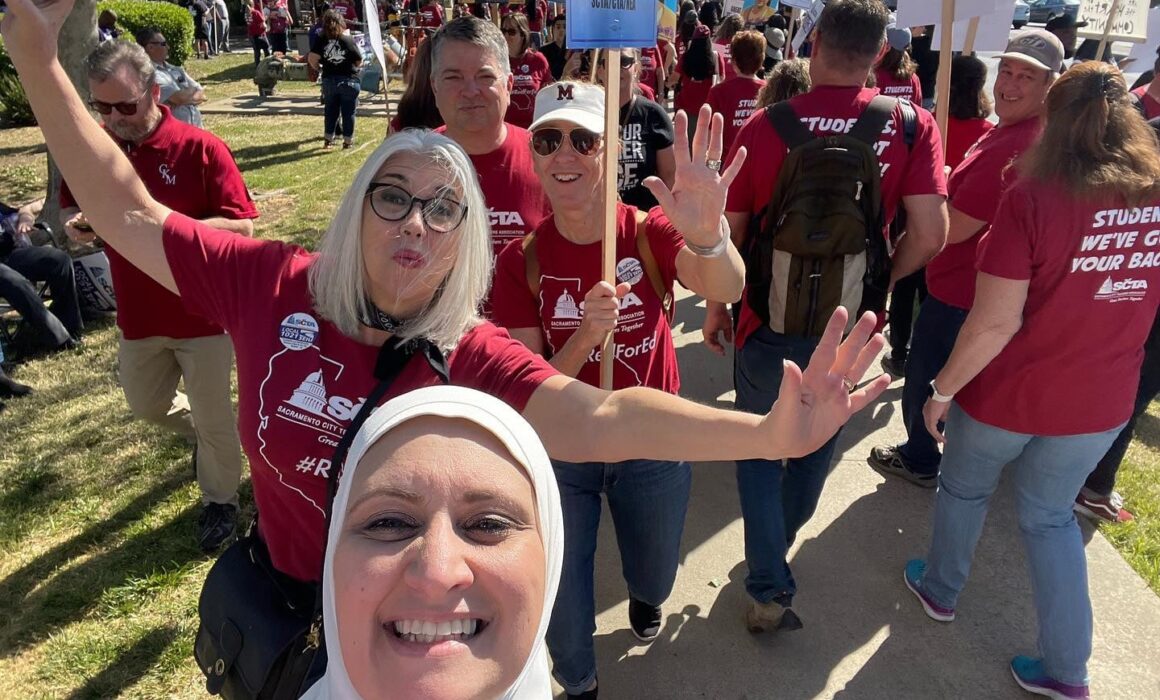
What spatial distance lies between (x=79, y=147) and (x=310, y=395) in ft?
2.76

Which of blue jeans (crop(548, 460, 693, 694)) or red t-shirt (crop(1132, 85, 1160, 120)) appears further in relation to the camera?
red t-shirt (crop(1132, 85, 1160, 120))

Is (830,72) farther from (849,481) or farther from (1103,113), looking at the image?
(849,481)

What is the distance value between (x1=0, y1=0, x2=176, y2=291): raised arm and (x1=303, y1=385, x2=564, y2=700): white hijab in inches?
46.4

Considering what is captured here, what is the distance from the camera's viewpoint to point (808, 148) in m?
2.68

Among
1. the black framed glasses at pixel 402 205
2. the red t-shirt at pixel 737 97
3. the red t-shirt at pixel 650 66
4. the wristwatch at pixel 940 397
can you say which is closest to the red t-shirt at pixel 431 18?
the red t-shirt at pixel 650 66

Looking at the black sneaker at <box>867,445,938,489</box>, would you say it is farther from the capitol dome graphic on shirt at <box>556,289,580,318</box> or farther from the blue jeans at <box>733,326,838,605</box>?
the capitol dome graphic on shirt at <box>556,289,580,318</box>

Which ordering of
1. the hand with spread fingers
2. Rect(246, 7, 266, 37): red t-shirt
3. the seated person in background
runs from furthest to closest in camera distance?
1. Rect(246, 7, 266, 37): red t-shirt
2. the seated person in background
3. the hand with spread fingers

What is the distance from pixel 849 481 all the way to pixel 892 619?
966mm

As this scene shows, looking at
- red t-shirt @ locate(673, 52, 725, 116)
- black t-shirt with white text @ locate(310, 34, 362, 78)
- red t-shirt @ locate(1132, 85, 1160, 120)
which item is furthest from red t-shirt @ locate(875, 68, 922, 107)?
black t-shirt with white text @ locate(310, 34, 362, 78)

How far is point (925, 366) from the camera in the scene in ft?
12.0

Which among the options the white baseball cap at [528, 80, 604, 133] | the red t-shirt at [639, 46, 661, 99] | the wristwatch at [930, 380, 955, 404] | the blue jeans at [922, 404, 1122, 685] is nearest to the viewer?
the white baseball cap at [528, 80, 604, 133]

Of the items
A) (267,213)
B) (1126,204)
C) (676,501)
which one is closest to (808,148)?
(1126,204)

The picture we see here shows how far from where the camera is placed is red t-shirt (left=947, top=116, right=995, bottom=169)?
4516mm

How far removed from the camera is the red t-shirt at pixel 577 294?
2455 millimetres
